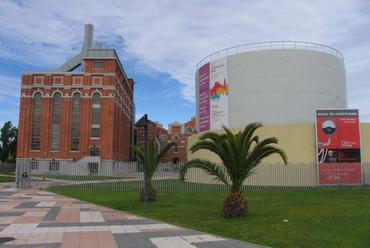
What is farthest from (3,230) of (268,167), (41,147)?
(41,147)

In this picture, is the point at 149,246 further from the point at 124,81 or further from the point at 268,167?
the point at 124,81

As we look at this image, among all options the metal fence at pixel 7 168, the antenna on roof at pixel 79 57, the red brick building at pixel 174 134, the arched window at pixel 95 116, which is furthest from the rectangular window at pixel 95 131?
the red brick building at pixel 174 134

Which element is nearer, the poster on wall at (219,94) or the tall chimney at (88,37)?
the poster on wall at (219,94)

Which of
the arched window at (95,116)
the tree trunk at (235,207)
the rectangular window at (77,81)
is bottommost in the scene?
the tree trunk at (235,207)

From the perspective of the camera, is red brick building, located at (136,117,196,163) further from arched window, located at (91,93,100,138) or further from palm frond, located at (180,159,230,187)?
palm frond, located at (180,159,230,187)

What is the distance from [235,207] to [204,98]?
1218 inches

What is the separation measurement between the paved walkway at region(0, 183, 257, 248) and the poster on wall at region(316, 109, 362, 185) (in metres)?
21.9

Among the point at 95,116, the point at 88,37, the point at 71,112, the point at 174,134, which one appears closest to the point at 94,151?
the point at 95,116

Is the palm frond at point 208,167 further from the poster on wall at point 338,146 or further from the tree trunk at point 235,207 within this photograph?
the poster on wall at point 338,146

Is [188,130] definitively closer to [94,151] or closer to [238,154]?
[94,151]

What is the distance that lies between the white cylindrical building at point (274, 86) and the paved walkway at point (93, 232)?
27539 mm

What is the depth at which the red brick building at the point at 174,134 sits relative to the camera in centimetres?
12100

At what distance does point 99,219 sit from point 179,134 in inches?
4405

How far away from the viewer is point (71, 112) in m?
76.5
